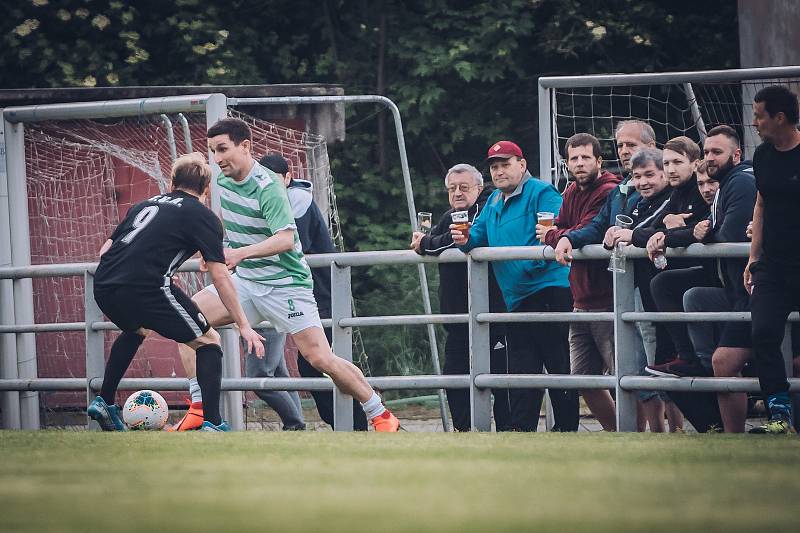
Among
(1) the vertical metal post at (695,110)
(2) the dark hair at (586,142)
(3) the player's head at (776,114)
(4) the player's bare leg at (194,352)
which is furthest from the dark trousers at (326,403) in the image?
(1) the vertical metal post at (695,110)

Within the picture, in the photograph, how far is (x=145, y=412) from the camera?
9375 mm

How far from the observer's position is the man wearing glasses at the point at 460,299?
939 cm

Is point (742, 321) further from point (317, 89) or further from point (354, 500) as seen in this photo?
point (317, 89)

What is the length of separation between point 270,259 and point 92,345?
1.78 metres

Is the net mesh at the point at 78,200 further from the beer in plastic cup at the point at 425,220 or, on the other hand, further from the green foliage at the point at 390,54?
the green foliage at the point at 390,54

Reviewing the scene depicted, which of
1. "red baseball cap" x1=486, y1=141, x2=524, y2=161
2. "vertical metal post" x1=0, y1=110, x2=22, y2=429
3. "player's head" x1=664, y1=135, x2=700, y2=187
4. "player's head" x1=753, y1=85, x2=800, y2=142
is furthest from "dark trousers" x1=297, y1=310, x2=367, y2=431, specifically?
"player's head" x1=753, y1=85, x2=800, y2=142

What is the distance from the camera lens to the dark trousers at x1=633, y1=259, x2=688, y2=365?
8820 mm

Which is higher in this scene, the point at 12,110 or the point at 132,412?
the point at 12,110

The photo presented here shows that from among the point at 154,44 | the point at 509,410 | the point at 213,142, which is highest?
the point at 154,44

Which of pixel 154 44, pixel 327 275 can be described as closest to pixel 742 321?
pixel 327 275

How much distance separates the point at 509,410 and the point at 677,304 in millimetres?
1491

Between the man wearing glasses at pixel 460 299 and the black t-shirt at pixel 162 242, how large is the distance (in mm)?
1502

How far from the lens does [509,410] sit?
953cm

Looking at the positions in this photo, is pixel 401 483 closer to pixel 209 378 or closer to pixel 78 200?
pixel 209 378
